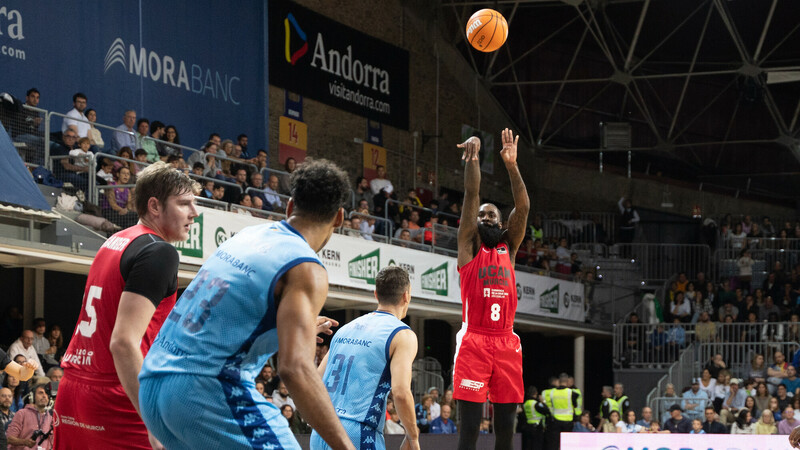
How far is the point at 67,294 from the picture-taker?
60.6 feet

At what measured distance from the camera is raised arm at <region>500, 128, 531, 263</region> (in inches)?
331

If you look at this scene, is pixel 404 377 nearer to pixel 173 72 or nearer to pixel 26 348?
pixel 26 348

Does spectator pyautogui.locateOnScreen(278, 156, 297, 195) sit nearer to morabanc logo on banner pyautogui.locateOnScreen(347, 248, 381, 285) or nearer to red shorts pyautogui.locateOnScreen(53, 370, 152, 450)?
morabanc logo on banner pyautogui.locateOnScreen(347, 248, 381, 285)

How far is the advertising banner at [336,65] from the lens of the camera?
2406cm

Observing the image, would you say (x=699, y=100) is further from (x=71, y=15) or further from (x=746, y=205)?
(x=71, y=15)

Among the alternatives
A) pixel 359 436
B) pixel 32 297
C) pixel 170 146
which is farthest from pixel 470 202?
pixel 32 297

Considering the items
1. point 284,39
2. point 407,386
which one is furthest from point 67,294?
point 407,386

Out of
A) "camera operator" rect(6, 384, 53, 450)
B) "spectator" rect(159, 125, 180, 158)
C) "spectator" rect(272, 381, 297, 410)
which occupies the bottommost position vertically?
"spectator" rect(272, 381, 297, 410)

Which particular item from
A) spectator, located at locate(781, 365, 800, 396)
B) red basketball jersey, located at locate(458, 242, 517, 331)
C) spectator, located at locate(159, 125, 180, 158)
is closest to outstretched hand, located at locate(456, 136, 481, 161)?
red basketball jersey, located at locate(458, 242, 517, 331)

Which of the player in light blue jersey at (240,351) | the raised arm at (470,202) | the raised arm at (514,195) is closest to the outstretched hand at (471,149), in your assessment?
the raised arm at (470,202)

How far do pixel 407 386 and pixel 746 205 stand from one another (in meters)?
29.6

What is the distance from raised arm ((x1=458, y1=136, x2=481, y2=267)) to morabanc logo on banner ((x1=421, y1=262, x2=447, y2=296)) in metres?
13.0

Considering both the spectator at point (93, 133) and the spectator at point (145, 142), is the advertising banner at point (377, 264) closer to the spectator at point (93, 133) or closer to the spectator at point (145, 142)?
the spectator at point (145, 142)

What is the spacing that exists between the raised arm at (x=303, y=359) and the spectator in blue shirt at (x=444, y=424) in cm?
1530
